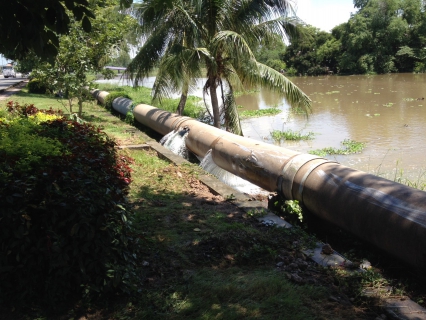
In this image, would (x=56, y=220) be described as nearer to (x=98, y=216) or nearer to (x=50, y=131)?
(x=98, y=216)

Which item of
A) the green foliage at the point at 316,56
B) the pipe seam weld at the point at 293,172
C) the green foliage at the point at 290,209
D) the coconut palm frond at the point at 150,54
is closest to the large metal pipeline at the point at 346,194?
the pipe seam weld at the point at 293,172

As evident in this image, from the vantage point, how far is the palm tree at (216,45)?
11.5m

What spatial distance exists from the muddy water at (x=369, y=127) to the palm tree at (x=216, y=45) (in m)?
2.61

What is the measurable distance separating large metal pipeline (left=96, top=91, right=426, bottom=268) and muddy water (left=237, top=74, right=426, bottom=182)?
397 cm

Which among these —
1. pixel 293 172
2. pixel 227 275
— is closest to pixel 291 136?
pixel 293 172

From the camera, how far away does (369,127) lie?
16.3m

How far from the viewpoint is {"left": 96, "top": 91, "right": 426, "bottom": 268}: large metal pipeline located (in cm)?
380

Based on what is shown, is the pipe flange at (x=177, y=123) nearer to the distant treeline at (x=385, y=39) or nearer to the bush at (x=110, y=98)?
the bush at (x=110, y=98)

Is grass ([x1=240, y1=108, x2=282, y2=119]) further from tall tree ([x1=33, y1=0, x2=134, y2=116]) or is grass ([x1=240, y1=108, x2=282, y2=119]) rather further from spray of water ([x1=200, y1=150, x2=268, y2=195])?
spray of water ([x1=200, y1=150, x2=268, y2=195])

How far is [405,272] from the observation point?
13.1 ft

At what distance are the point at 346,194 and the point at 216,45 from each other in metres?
7.50

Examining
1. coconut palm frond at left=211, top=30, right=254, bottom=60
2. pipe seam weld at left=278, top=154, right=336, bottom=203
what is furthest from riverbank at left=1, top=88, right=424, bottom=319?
coconut palm frond at left=211, top=30, right=254, bottom=60

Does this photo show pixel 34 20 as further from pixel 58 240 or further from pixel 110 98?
pixel 110 98

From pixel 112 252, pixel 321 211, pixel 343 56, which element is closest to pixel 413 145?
pixel 321 211
